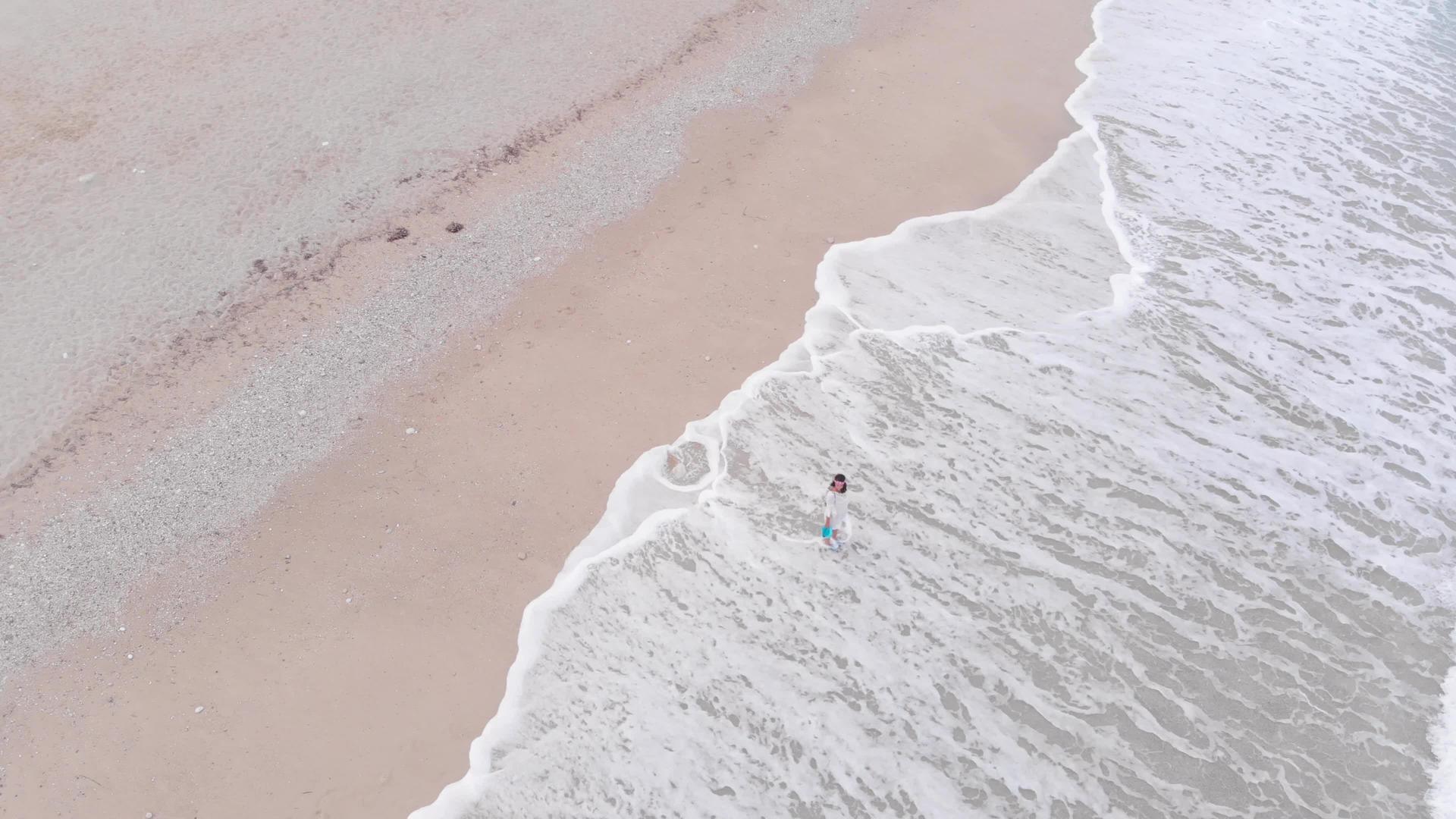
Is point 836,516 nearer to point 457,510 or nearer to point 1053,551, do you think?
point 1053,551

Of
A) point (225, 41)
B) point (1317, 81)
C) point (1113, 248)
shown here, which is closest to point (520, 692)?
point (1113, 248)

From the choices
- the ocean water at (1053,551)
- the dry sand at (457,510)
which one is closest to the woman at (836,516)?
the ocean water at (1053,551)

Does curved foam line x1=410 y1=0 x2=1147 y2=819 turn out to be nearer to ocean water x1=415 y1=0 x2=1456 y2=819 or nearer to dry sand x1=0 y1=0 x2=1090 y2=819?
ocean water x1=415 y1=0 x2=1456 y2=819

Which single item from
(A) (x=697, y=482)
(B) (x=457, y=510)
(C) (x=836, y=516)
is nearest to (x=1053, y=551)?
→ (C) (x=836, y=516)

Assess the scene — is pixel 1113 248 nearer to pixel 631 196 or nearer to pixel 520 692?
pixel 631 196

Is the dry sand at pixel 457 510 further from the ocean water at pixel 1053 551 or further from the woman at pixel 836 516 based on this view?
the woman at pixel 836 516
